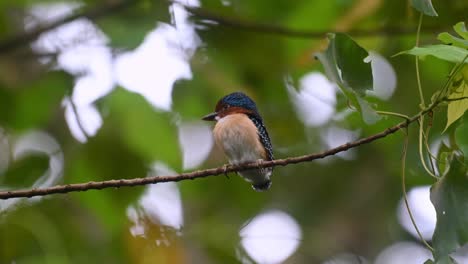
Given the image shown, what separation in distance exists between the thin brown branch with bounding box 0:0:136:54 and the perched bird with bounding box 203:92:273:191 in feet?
5.04

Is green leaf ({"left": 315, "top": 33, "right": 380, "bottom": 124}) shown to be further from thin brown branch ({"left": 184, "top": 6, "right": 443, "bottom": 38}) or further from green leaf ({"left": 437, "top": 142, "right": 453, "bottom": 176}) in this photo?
thin brown branch ({"left": 184, "top": 6, "right": 443, "bottom": 38})

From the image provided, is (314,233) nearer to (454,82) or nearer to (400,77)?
(400,77)

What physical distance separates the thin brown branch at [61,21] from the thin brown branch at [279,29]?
1.56ft

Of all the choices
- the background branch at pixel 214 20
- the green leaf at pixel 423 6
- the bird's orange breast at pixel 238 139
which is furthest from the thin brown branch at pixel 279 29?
the green leaf at pixel 423 6

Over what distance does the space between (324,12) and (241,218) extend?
1.74 metres

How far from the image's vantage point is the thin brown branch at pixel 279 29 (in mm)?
4770

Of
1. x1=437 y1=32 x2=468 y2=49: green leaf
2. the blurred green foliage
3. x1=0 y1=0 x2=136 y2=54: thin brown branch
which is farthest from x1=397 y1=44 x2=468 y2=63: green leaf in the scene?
x1=0 y1=0 x2=136 y2=54: thin brown branch


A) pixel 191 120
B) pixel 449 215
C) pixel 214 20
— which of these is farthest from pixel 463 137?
pixel 191 120

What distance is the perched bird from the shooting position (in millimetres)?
3729

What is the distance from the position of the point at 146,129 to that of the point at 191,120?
0.97 metres

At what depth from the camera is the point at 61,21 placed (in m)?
5.14

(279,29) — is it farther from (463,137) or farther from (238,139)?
(463,137)

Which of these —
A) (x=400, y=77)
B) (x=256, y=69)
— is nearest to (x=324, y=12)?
(x=256, y=69)

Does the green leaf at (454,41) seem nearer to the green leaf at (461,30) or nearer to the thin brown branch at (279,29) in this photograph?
the green leaf at (461,30)
